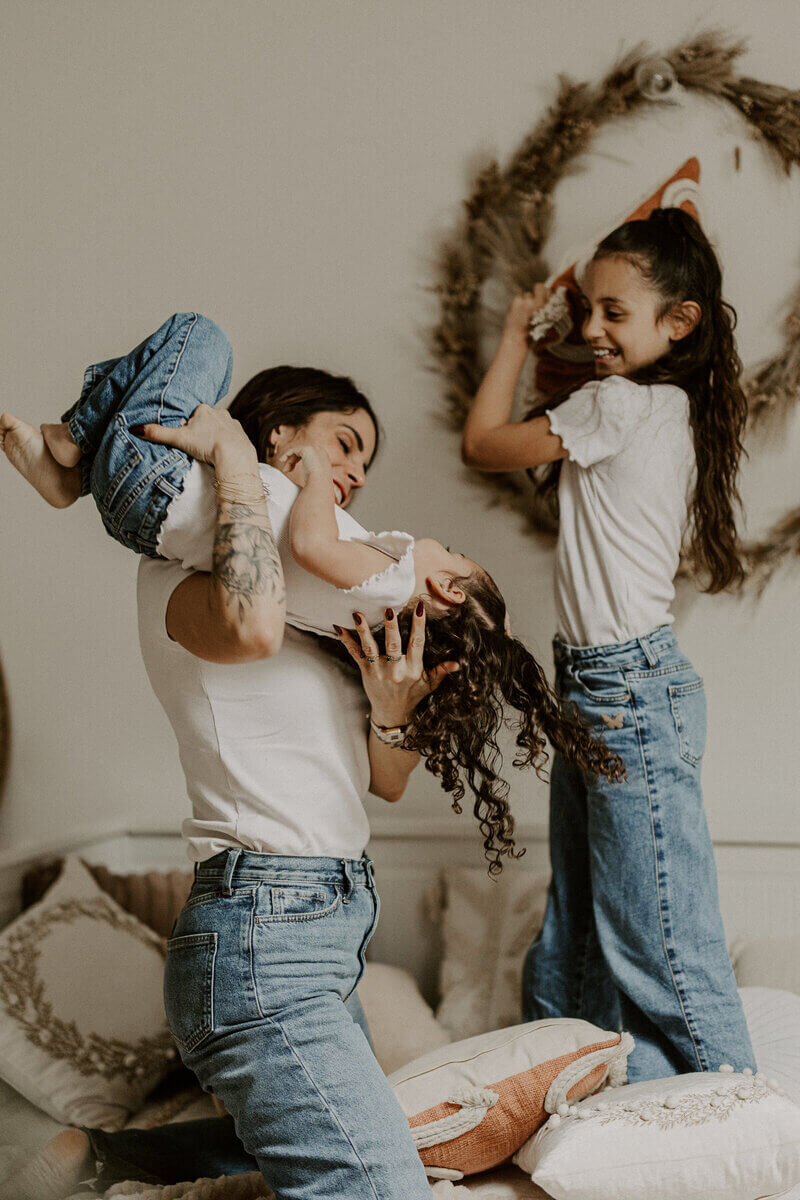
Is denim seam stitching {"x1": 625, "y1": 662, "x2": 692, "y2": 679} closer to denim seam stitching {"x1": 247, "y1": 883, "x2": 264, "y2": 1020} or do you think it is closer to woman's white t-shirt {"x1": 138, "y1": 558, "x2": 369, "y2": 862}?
woman's white t-shirt {"x1": 138, "y1": 558, "x2": 369, "y2": 862}

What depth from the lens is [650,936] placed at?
4.92 feet

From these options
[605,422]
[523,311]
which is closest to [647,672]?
[605,422]

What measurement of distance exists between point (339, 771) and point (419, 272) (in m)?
1.19

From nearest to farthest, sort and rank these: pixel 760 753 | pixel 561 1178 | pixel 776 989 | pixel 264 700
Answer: pixel 264 700 → pixel 561 1178 → pixel 776 989 → pixel 760 753

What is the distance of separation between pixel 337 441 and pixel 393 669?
0.37 metres

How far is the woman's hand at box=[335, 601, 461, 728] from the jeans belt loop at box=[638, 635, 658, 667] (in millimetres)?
493

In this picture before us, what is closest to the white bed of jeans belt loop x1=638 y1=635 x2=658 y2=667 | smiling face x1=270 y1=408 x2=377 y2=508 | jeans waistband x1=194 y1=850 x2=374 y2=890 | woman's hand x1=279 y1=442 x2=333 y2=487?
jeans belt loop x1=638 y1=635 x2=658 y2=667

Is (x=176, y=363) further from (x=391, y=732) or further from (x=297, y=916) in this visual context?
(x=297, y=916)

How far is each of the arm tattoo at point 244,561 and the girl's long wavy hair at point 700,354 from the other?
2.90ft

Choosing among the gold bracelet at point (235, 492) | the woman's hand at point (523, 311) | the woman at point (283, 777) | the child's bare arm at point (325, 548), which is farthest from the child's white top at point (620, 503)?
the gold bracelet at point (235, 492)

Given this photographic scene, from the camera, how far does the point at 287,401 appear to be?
4.34ft

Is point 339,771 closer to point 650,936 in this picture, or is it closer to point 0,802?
point 650,936

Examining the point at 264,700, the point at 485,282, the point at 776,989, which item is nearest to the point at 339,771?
the point at 264,700

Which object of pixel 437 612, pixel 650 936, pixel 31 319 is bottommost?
pixel 650 936
